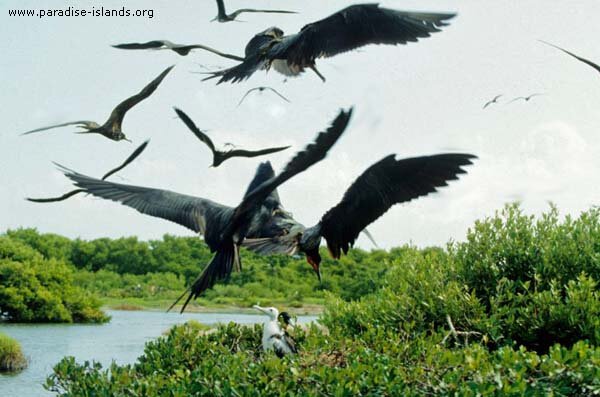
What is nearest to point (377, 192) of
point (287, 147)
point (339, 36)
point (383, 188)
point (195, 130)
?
point (383, 188)

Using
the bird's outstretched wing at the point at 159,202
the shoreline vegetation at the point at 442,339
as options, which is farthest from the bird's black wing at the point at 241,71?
the shoreline vegetation at the point at 442,339

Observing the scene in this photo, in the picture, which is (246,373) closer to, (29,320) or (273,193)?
(273,193)

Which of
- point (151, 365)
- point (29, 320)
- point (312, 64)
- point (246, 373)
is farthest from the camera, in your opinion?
point (29, 320)

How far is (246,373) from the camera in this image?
4.32m

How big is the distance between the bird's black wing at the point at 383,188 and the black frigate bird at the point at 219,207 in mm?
353

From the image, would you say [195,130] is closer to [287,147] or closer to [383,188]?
[287,147]

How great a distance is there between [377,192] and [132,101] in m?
1.22

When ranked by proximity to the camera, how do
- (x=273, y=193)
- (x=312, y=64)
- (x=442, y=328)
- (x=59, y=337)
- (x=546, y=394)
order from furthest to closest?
(x=59, y=337) < (x=442, y=328) < (x=546, y=394) < (x=312, y=64) < (x=273, y=193)

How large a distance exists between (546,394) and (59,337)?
71.3 ft

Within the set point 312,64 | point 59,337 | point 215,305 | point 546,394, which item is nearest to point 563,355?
point 546,394

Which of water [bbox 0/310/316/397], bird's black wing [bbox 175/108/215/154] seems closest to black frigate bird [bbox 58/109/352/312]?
bird's black wing [bbox 175/108/215/154]

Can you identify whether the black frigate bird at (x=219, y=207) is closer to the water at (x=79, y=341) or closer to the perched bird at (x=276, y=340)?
the perched bird at (x=276, y=340)

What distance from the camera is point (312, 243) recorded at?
3.49 meters

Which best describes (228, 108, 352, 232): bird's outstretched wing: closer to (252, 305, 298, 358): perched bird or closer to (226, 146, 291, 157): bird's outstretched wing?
(226, 146, 291, 157): bird's outstretched wing
